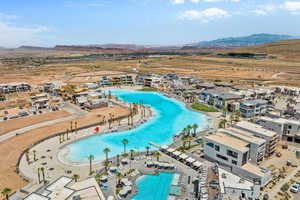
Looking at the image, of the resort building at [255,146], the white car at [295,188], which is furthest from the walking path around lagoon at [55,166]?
the white car at [295,188]

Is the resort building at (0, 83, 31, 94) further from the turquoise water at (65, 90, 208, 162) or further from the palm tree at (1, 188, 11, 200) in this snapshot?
the palm tree at (1, 188, 11, 200)

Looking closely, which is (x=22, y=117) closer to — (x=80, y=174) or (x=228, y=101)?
(x=80, y=174)

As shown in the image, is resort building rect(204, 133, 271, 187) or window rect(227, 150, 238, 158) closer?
resort building rect(204, 133, 271, 187)

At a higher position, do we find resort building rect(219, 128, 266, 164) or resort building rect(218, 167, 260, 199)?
resort building rect(219, 128, 266, 164)

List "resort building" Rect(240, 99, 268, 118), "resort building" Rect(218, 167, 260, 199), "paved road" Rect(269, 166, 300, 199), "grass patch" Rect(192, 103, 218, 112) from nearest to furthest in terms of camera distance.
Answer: "resort building" Rect(218, 167, 260, 199), "paved road" Rect(269, 166, 300, 199), "resort building" Rect(240, 99, 268, 118), "grass patch" Rect(192, 103, 218, 112)

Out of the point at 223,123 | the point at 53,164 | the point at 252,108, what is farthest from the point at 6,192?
the point at 252,108

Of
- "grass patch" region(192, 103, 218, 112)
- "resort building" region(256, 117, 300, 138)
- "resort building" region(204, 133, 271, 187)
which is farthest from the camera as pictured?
"grass patch" region(192, 103, 218, 112)

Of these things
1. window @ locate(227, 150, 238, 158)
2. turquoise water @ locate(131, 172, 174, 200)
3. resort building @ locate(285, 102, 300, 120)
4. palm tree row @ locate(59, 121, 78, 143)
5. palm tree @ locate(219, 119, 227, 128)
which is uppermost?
resort building @ locate(285, 102, 300, 120)

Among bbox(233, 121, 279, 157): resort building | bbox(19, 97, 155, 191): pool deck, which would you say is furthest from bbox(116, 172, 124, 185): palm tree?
bbox(233, 121, 279, 157): resort building

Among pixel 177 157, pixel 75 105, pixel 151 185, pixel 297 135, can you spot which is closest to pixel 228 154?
pixel 177 157
